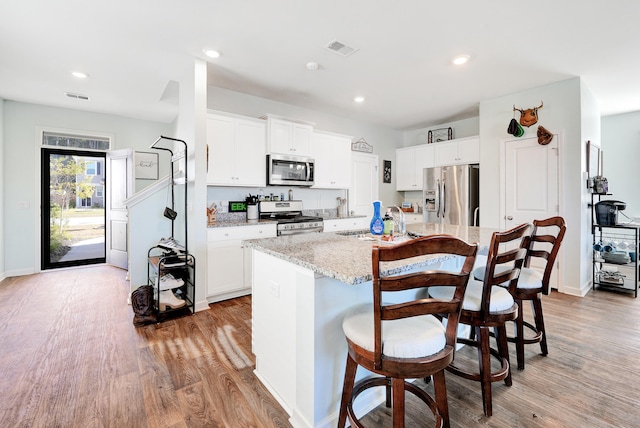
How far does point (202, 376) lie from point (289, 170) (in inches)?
116

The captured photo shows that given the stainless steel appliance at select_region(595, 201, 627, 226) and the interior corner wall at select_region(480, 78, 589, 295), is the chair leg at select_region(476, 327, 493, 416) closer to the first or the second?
the interior corner wall at select_region(480, 78, 589, 295)

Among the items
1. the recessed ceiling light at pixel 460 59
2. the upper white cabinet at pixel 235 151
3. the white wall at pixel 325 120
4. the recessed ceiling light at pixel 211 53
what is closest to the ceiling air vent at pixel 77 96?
the white wall at pixel 325 120

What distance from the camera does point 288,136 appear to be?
14.1ft

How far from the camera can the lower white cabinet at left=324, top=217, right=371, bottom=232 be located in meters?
4.60

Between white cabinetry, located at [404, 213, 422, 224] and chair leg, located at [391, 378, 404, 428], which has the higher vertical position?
white cabinetry, located at [404, 213, 422, 224]

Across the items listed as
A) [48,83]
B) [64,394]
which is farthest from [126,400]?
[48,83]

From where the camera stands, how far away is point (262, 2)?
2242 mm

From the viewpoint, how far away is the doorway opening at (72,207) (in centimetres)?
487

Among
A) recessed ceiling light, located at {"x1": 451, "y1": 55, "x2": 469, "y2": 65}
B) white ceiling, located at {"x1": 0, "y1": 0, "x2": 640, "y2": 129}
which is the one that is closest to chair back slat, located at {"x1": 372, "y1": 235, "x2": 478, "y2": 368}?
white ceiling, located at {"x1": 0, "y1": 0, "x2": 640, "y2": 129}

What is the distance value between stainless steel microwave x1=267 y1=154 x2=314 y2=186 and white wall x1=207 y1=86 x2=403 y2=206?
82 cm

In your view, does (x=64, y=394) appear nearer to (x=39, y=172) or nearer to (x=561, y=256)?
(x=39, y=172)

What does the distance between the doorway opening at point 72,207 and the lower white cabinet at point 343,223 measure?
167 inches

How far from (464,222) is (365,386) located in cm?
400

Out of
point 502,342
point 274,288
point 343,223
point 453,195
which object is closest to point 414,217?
point 453,195
